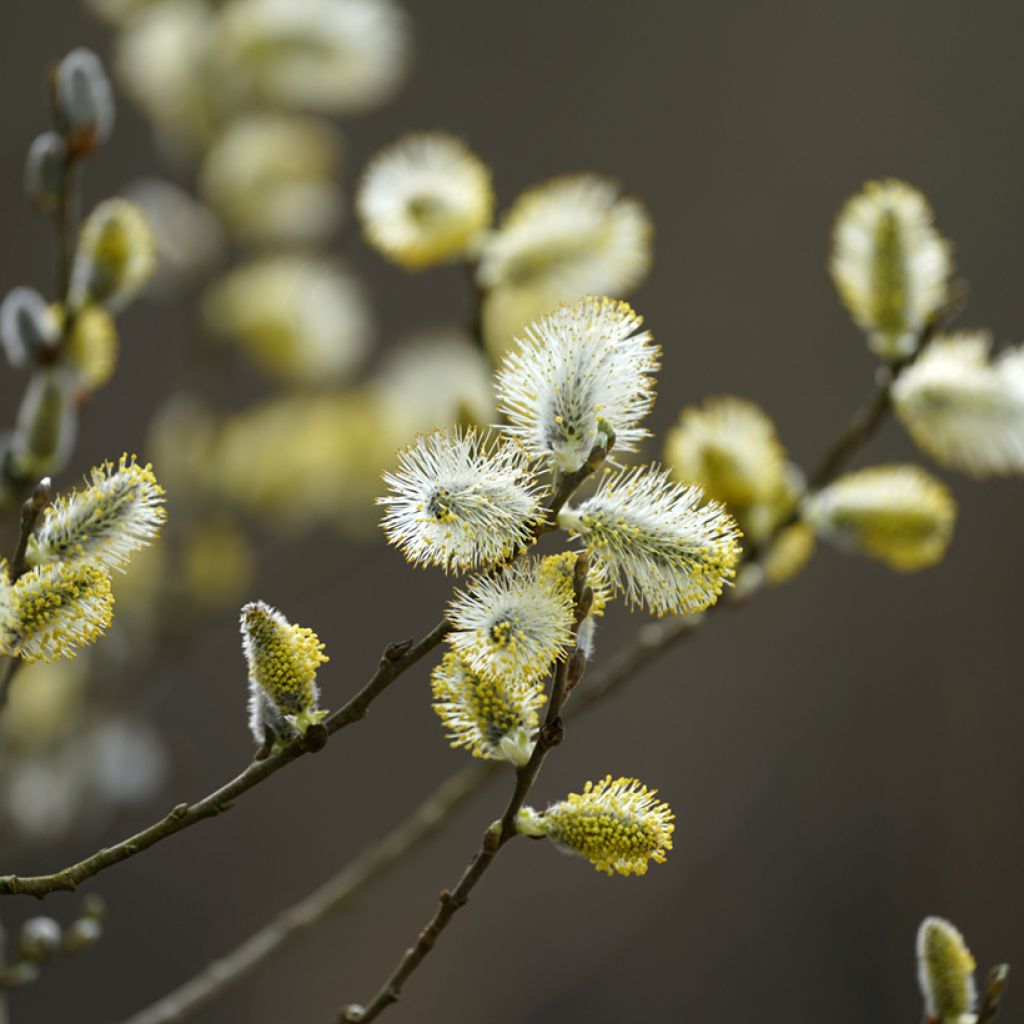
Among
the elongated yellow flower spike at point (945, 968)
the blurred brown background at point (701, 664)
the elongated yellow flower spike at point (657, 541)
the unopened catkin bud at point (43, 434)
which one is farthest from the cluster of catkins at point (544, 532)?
the blurred brown background at point (701, 664)

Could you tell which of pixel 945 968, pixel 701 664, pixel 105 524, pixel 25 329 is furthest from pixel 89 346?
pixel 701 664

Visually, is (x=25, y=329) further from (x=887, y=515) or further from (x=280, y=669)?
(x=887, y=515)

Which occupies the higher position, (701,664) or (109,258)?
(109,258)

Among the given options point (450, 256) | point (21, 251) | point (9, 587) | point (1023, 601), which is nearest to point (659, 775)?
point (1023, 601)

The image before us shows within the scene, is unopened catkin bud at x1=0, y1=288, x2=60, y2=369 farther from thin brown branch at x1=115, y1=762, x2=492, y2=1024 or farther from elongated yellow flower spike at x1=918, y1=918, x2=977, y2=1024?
elongated yellow flower spike at x1=918, y1=918, x2=977, y2=1024

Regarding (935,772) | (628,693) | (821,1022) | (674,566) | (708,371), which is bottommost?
(821,1022)

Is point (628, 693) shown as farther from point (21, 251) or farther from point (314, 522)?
point (21, 251)

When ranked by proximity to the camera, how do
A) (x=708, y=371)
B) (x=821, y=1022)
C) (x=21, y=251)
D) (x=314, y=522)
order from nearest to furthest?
(x=314, y=522) → (x=821, y=1022) → (x=21, y=251) → (x=708, y=371)
